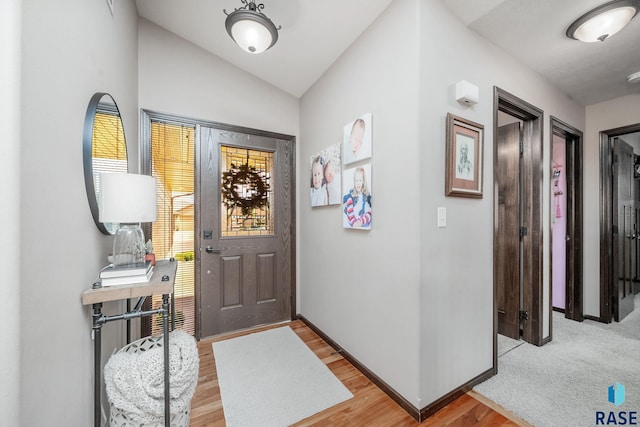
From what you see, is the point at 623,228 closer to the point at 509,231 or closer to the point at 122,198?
the point at 509,231

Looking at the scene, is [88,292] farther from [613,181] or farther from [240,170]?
[613,181]

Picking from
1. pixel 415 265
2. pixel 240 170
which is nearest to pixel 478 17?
pixel 415 265

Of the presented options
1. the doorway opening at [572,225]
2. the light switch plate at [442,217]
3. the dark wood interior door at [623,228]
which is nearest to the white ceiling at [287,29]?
the light switch plate at [442,217]

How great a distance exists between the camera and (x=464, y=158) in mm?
1712

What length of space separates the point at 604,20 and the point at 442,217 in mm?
1551

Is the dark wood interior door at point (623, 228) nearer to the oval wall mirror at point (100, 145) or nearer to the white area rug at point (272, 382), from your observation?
the white area rug at point (272, 382)

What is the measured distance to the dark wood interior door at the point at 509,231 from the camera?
8.01ft

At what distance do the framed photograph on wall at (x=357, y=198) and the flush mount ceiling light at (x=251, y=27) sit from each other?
111 centimetres

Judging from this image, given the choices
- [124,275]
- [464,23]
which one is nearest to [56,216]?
[124,275]

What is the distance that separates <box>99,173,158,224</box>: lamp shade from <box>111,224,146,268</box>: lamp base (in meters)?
0.14

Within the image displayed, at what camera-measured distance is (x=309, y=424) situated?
4.98 feet

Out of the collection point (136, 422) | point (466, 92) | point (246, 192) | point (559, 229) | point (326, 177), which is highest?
point (466, 92)

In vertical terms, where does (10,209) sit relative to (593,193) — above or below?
below

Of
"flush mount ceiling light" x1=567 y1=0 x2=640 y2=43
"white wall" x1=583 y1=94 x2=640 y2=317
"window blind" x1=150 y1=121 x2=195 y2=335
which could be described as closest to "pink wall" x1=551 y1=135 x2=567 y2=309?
"white wall" x1=583 y1=94 x2=640 y2=317
